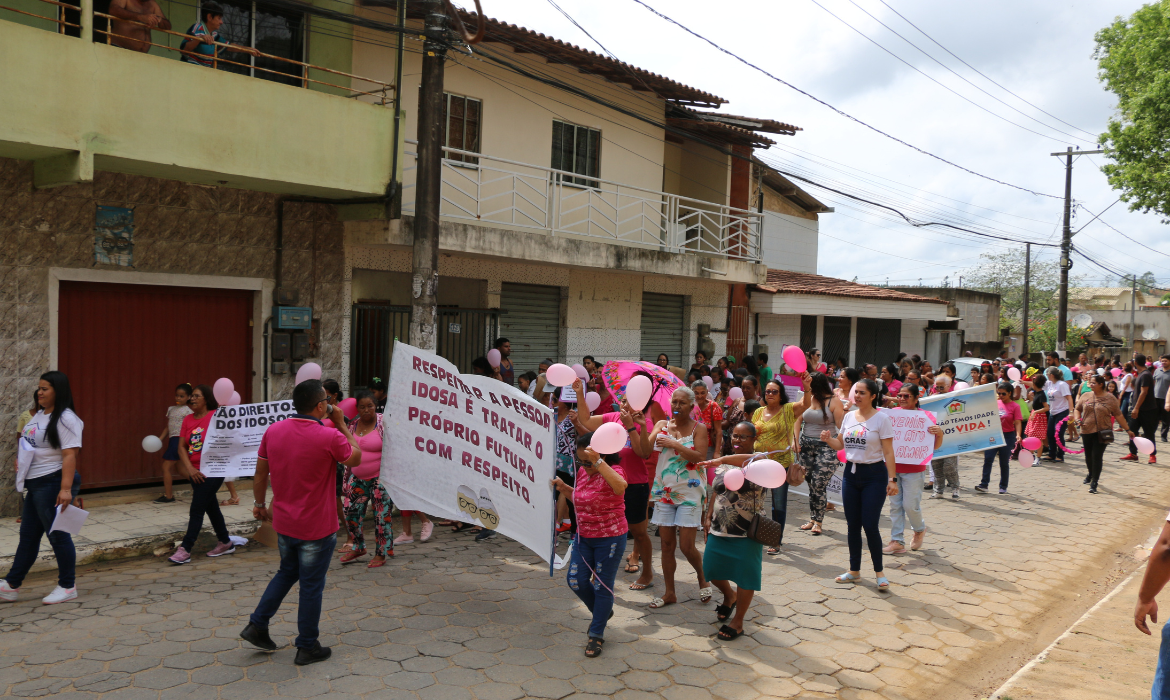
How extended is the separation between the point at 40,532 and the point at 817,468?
7063mm

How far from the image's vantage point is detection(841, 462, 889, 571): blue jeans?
6.59 metres

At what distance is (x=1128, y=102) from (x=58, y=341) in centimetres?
2530

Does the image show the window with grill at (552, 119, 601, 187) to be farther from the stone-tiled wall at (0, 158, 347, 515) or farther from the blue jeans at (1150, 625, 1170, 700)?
the blue jeans at (1150, 625, 1170, 700)

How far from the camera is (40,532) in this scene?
594 cm

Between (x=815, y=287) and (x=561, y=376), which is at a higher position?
(x=815, y=287)

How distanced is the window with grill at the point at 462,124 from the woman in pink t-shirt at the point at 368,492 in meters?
6.56

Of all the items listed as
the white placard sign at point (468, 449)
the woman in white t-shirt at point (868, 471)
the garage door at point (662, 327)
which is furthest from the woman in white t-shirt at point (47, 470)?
the garage door at point (662, 327)

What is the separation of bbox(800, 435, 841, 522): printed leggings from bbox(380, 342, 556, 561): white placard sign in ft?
13.5

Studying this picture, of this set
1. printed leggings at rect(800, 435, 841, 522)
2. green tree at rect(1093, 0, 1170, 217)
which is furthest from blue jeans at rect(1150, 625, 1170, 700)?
green tree at rect(1093, 0, 1170, 217)

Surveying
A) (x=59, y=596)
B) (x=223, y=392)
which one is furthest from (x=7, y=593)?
(x=223, y=392)

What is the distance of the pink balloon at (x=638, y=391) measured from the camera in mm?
5570

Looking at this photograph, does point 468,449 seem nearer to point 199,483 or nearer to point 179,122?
point 199,483

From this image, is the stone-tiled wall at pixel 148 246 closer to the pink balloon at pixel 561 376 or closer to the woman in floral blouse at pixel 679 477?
the pink balloon at pixel 561 376

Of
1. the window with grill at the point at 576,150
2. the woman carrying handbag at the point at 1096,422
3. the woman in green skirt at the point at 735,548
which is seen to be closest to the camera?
the woman in green skirt at the point at 735,548
